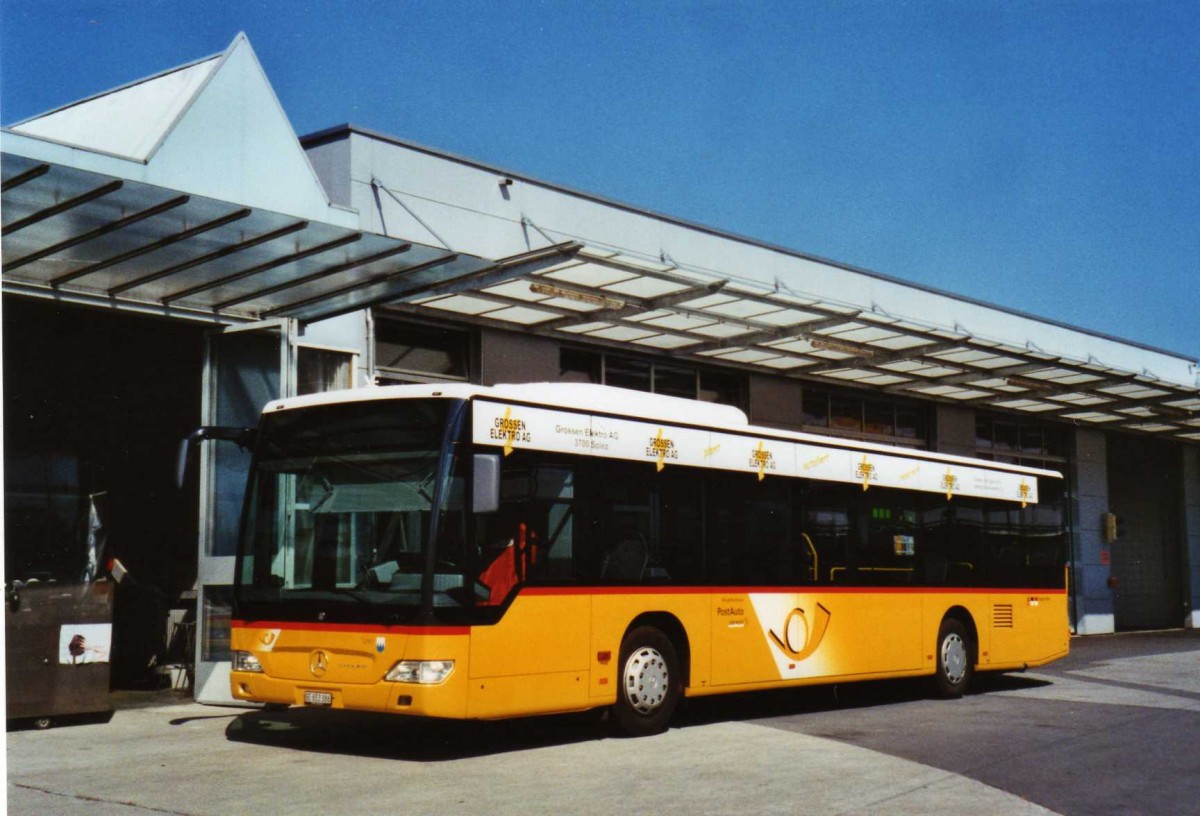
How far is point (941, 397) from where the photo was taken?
25656 mm

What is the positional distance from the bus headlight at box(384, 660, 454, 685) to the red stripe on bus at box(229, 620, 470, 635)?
8.2 inches

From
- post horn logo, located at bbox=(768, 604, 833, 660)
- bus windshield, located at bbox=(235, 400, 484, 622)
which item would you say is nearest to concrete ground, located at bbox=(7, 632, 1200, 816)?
post horn logo, located at bbox=(768, 604, 833, 660)

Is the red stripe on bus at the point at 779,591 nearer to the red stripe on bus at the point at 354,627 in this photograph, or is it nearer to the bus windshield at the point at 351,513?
the red stripe on bus at the point at 354,627

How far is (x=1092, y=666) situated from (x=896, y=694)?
5.99 metres

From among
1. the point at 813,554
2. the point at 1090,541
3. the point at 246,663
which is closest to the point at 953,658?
the point at 813,554

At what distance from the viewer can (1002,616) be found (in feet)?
53.0

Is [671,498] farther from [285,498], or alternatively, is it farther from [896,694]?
[896,694]

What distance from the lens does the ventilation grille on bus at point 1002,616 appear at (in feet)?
52.5

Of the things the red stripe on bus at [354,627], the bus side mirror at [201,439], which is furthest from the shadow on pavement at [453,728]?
the bus side mirror at [201,439]

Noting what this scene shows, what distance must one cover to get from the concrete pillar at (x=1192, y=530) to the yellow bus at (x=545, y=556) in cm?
2358

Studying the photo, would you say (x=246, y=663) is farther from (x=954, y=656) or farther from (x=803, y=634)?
(x=954, y=656)

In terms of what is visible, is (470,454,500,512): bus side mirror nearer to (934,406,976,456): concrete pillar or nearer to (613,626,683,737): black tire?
(613,626,683,737): black tire

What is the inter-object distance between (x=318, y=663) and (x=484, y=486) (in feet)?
6.15

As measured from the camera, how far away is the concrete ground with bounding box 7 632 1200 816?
775 cm
